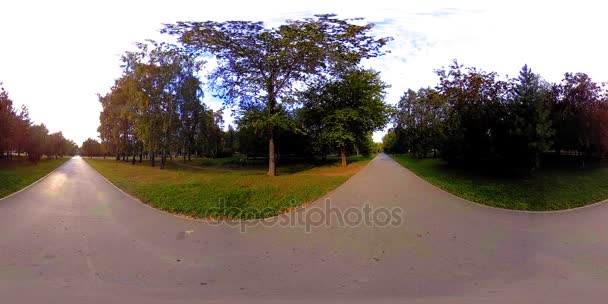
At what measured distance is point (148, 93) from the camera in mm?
24703

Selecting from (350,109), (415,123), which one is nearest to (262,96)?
(350,109)

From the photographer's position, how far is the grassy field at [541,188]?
8.89 metres

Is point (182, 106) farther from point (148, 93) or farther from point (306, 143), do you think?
point (306, 143)

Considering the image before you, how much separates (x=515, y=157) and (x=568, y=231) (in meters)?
5.60

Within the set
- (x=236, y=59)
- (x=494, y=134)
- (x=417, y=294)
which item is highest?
(x=236, y=59)

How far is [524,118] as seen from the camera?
1108 centimetres

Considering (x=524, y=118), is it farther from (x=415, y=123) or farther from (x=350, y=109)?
(x=415, y=123)

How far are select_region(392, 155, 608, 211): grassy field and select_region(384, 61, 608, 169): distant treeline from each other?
2.60 ft

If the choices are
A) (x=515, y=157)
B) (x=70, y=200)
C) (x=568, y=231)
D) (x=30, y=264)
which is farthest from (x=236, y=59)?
(x=568, y=231)
